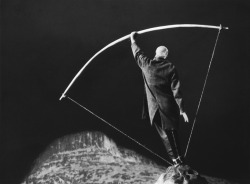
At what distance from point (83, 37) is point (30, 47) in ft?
1.33

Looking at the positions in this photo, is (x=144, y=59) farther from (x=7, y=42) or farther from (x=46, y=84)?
(x=7, y=42)

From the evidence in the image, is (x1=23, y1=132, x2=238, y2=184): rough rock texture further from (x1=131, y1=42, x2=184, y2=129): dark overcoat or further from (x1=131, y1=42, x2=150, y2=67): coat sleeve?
(x1=131, y1=42, x2=150, y2=67): coat sleeve

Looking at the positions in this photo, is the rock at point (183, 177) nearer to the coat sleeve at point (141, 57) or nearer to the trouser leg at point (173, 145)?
the trouser leg at point (173, 145)

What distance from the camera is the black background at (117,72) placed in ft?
10.7

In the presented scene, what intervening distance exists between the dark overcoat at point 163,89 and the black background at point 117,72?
51cm

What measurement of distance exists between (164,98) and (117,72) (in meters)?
0.68

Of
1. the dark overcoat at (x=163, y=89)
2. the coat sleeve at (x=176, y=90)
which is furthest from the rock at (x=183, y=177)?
the coat sleeve at (x=176, y=90)

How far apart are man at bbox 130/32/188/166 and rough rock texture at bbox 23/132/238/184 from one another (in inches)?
22.9

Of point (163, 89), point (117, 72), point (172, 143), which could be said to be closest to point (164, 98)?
point (163, 89)

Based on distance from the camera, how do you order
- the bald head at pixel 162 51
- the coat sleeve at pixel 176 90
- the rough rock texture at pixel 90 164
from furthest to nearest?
1. the rough rock texture at pixel 90 164
2. the bald head at pixel 162 51
3. the coat sleeve at pixel 176 90

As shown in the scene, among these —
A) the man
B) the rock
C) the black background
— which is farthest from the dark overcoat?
the black background

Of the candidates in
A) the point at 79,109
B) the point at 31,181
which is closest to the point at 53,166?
the point at 31,181

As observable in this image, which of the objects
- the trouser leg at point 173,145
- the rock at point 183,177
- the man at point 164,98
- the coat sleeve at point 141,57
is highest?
the coat sleeve at point 141,57

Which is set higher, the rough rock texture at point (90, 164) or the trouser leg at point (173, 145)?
the trouser leg at point (173, 145)
